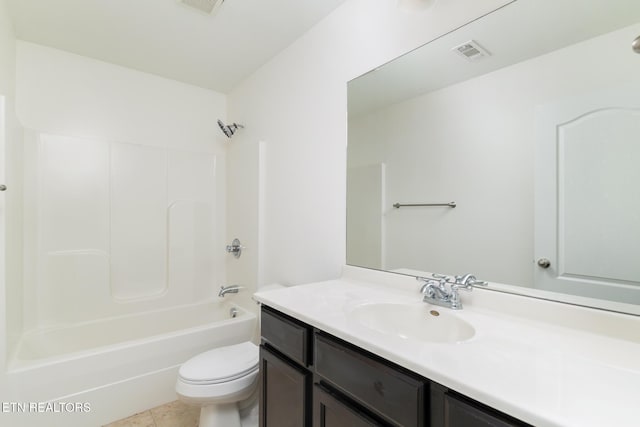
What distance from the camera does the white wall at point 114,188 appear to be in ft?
6.89

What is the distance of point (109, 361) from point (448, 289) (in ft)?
6.38

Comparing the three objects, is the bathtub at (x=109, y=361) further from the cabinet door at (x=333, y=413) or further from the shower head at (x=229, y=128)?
the shower head at (x=229, y=128)

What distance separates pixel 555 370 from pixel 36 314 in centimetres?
291

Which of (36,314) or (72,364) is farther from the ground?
(36,314)

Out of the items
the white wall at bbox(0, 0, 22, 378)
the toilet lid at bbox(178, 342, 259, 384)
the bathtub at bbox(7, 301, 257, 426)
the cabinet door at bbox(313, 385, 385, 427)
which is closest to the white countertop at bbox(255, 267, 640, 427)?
the cabinet door at bbox(313, 385, 385, 427)

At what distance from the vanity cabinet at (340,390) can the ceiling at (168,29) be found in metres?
1.69

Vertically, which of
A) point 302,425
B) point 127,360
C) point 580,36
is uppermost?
point 580,36

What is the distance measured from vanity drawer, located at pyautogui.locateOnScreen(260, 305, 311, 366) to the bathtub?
1.02 metres

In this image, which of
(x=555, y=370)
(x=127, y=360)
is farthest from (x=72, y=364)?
(x=555, y=370)

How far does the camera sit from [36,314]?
207 cm

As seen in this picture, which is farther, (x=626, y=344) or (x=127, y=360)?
(x=127, y=360)

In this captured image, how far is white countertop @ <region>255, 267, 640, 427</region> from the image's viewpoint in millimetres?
535

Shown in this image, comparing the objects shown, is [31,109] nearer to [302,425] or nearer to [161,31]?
[161,31]

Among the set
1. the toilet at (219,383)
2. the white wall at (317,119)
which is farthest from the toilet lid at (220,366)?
the white wall at (317,119)
